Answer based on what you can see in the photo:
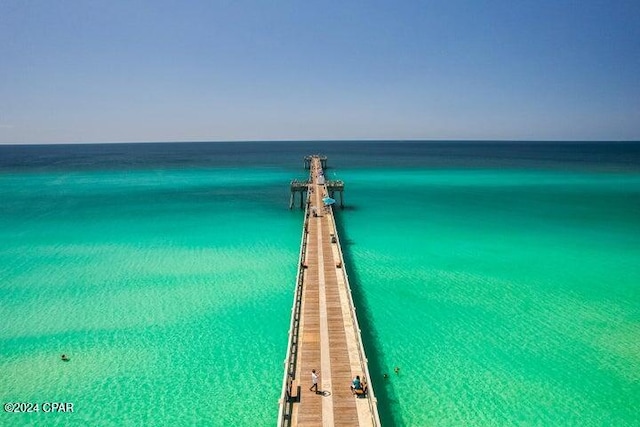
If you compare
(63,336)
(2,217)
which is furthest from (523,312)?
(2,217)

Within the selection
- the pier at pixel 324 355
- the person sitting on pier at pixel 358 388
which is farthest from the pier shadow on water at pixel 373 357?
the person sitting on pier at pixel 358 388

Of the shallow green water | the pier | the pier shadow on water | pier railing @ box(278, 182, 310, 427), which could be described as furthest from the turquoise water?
the shallow green water

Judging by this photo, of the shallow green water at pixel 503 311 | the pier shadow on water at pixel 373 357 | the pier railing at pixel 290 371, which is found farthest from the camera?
the shallow green water at pixel 503 311

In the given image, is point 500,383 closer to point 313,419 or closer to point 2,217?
point 313,419

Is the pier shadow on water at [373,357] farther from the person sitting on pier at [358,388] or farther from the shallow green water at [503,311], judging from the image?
the person sitting on pier at [358,388]

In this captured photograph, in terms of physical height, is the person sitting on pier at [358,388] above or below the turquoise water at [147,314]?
above

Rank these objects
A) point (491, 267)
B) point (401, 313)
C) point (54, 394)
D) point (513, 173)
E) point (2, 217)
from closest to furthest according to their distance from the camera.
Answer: point (54, 394) → point (401, 313) → point (491, 267) → point (2, 217) → point (513, 173)
